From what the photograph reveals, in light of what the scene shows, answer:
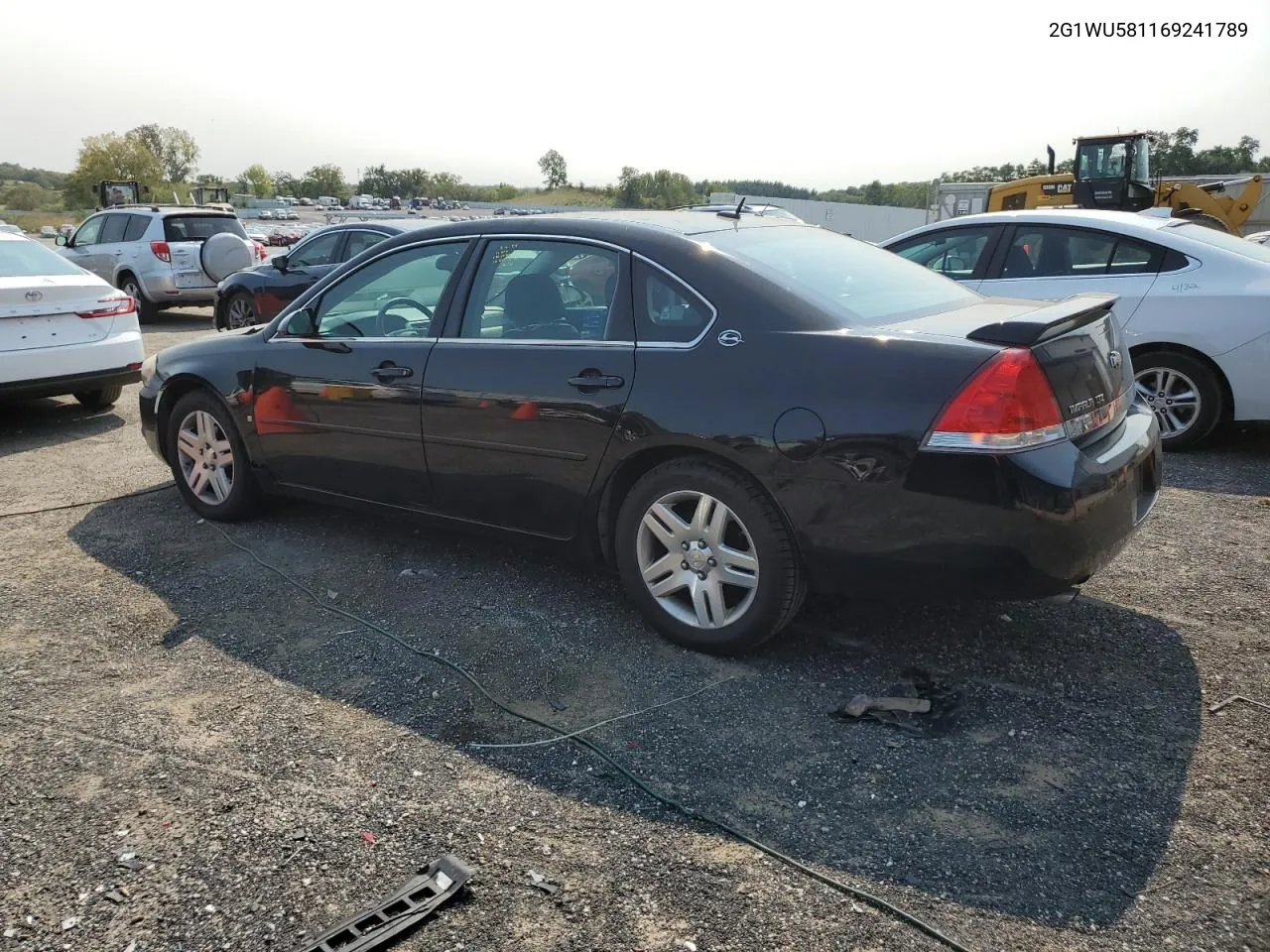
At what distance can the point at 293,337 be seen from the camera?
199 inches

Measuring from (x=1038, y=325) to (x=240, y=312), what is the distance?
445 inches

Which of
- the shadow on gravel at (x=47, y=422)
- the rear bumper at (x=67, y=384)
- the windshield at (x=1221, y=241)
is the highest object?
the windshield at (x=1221, y=241)

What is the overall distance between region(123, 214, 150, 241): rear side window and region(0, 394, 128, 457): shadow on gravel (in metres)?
7.26

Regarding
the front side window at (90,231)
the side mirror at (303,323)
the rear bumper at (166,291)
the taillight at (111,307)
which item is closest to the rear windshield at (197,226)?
the rear bumper at (166,291)

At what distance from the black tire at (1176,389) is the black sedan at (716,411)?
314cm

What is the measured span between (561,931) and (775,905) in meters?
0.53

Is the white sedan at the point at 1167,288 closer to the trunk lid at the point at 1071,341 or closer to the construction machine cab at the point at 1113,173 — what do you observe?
the trunk lid at the point at 1071,341

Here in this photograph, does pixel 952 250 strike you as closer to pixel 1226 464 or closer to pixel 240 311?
pixel 1226 464

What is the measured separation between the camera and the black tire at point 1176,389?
6609 millimetres

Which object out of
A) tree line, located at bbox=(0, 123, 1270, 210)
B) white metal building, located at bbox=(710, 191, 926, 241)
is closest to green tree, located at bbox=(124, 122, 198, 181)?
tree line, located at bbox=(0, 123, 1270, 210)

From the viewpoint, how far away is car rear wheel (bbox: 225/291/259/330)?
40.7ft

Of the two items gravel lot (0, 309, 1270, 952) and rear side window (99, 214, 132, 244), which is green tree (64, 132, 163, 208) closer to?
rear side window (99, 214, 132, 244)

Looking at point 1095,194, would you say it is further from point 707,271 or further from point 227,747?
point 227,747

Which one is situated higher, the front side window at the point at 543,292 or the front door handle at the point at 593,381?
the front side window at the point at 543,292
